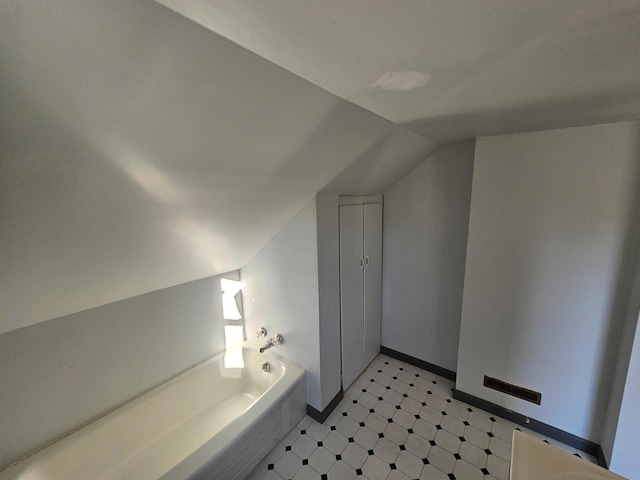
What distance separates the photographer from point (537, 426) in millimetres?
1779

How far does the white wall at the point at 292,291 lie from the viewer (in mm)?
1749

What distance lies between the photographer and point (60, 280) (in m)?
1.12

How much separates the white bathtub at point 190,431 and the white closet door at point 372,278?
0.81 metres

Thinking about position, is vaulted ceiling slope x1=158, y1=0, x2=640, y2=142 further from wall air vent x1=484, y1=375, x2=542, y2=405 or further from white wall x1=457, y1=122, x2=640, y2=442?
wall air vent x1=484, y1=375, x2=542, y2=405

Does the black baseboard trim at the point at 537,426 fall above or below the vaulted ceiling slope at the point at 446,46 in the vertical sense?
below

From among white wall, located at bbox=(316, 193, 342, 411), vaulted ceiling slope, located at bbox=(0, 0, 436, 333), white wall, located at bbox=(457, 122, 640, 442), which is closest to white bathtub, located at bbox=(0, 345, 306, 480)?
white wall, located at bbox=(316, 193, 342, 411)

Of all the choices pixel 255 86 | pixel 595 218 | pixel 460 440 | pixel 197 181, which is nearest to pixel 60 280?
pixel 197 181

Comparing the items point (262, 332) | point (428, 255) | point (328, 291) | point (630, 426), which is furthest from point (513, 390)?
point (262, 332)

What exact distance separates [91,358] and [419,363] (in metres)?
2.51

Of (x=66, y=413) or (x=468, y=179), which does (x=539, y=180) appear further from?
(x=66, y=413)

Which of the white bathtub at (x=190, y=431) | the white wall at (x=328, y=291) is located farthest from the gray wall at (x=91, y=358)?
the white wall at (x=328, y=291)

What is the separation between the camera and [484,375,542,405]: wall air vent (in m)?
1.76

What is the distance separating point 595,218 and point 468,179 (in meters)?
0.75

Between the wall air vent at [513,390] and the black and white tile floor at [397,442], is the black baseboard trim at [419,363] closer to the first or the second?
the black and white tile floor at [397,442]
